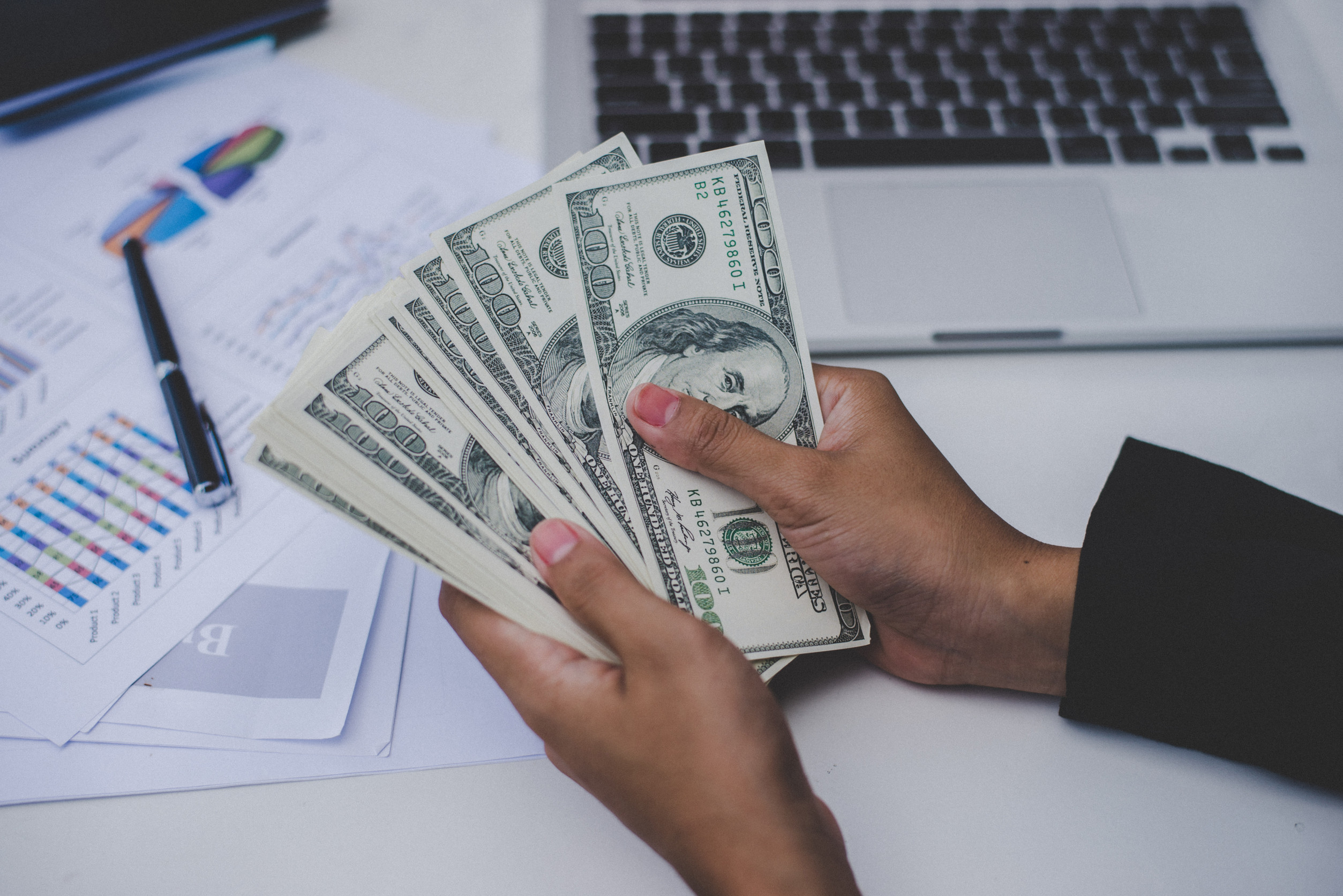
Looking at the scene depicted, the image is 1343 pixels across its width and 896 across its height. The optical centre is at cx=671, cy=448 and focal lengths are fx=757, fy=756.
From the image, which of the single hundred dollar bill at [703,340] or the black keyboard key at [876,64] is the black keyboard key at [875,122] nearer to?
the black keyboard key at [876,64]

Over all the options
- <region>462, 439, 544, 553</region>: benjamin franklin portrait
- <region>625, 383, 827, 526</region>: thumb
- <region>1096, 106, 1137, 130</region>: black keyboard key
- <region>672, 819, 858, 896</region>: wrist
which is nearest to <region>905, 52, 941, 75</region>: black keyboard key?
<region>1096, 106, 1137, 130</region>: black keyboard key

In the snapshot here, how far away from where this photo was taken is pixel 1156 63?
3.18 feet

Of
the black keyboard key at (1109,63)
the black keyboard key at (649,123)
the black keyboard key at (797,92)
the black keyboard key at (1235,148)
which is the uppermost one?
the black keyboard key at (649,123)

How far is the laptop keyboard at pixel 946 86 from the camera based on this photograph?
2.97 ft

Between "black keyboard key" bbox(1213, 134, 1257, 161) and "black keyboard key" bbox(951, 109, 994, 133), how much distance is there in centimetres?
27

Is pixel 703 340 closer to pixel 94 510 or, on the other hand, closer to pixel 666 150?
pixel 666 150

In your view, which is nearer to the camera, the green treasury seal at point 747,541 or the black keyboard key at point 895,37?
the green treasury seal at point 747,541

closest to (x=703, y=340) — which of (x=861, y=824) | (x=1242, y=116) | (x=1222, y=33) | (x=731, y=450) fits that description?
(x=731, y=450)

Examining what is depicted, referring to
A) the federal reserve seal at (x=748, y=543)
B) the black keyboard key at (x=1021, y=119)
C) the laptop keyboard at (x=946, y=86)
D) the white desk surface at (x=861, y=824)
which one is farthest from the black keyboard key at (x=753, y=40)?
the white desk surface at (x=861, y=824)

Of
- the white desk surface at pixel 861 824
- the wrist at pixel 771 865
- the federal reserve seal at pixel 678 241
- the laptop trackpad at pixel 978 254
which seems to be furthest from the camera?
the laptop trackpad at pixel 978 254

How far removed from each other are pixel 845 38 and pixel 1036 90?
250 mm

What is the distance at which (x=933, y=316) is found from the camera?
2.68 feet

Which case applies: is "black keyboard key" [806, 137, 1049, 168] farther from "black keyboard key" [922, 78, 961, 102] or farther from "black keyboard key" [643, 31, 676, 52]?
"black keyboard key" [643, 31, 676, 52]

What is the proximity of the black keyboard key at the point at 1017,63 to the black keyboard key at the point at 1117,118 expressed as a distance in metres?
0.10
